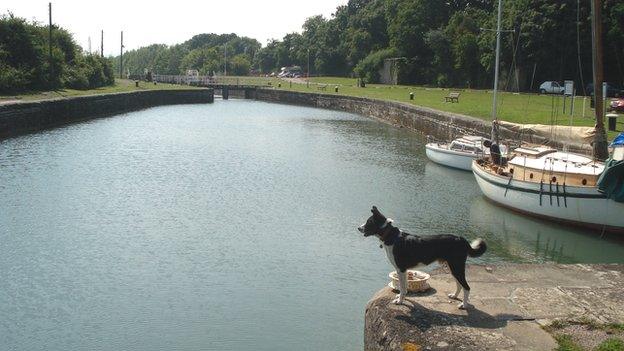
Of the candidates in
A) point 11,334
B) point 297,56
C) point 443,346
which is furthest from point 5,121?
point 297,56

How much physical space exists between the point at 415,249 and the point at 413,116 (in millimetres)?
39689

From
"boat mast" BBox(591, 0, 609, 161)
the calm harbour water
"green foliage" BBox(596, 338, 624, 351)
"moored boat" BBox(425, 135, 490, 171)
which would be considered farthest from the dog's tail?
"moored boat" BBox(425, 135, 490, 171)

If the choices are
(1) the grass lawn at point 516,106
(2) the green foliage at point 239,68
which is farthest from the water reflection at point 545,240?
(2) the green foliage at point 239,68

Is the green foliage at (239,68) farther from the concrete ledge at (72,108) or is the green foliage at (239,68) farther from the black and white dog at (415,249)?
the black and white dog at (415,249)

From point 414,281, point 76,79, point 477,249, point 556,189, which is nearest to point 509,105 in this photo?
point 556,189

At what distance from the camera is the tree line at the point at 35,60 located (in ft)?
162

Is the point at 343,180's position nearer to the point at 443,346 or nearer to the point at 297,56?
the point at 443,346

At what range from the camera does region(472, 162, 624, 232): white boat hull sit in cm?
1833

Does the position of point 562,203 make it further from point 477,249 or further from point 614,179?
point 477,249

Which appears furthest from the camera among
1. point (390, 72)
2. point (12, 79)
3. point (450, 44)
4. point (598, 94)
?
point (390, 72)

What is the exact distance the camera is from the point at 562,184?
19266 millimetres

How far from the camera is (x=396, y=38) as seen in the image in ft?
278

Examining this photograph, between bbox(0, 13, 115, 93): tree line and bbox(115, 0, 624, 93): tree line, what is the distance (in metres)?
34.1

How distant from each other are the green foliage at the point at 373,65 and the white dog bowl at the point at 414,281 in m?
77.0
